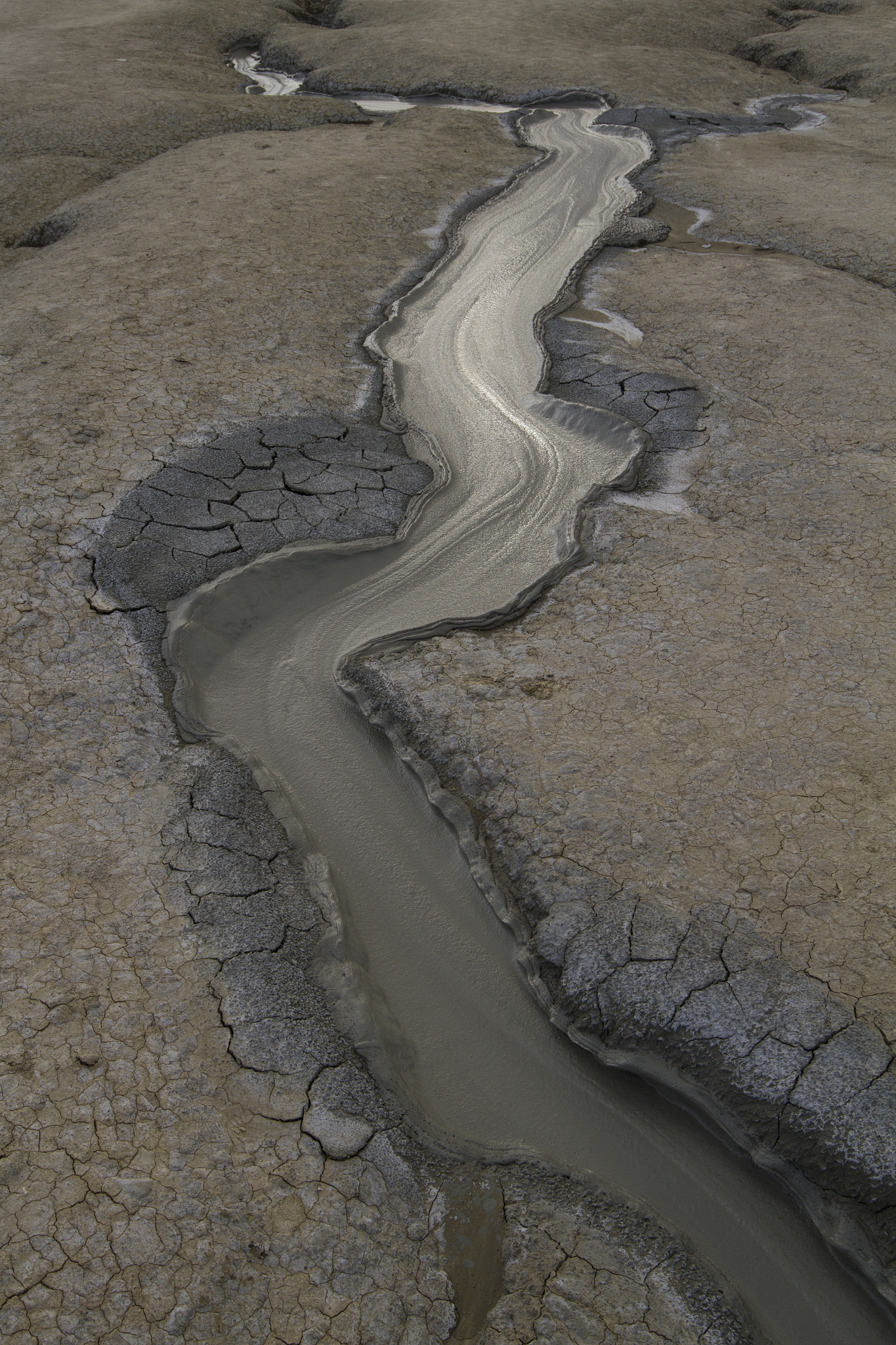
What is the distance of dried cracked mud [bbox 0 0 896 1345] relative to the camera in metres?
1.65

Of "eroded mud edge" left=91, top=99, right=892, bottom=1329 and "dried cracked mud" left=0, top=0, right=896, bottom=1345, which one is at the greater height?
"dried cracked mud" left=0, top=0, right=896, bottom=1345

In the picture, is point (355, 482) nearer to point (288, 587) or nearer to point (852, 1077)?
point (288, 587)

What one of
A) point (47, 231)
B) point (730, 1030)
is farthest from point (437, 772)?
point (47, 231)

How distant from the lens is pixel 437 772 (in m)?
2.46

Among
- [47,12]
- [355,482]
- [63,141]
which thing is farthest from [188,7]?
[355,482]

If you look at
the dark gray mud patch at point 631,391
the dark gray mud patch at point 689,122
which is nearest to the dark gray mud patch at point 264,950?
the dark gray mud patch at point 631,391

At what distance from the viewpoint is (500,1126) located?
1895 mm

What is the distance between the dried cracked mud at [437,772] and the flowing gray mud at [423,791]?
8 centimetres

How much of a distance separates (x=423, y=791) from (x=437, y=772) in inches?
2.6

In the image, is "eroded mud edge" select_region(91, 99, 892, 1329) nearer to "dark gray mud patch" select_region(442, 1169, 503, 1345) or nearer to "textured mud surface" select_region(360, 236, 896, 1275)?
"textured mud surface" select_region(360, 236, 896, 1275)

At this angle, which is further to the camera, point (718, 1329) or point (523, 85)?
point (523, 85)

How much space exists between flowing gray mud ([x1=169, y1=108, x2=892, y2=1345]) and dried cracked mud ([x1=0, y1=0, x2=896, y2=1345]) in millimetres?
80

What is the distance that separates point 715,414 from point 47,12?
963 centimetres

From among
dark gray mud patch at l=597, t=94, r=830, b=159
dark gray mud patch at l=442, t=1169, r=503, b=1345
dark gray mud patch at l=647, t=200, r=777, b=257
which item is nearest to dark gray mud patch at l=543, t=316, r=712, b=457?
dark gray mud patch at l=647, t=200, r=777, b=257
